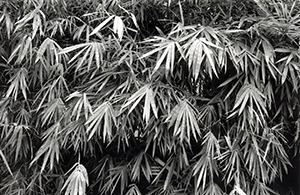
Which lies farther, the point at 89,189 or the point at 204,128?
the point at 89,189

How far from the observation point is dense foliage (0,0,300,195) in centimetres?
204

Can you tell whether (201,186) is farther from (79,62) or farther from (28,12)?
(28,12)

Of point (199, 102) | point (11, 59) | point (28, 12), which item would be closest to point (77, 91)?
point (11, 59)

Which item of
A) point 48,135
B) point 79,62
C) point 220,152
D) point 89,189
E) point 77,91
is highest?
point 79,62

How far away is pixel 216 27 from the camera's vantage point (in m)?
2.16

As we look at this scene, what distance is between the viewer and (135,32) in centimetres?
230

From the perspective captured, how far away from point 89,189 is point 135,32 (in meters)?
1.10

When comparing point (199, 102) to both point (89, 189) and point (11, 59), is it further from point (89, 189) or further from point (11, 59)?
point (11, 59)

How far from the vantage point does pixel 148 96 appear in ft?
6.48

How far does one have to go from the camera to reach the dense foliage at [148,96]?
204 centimetres

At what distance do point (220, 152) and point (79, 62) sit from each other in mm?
1016

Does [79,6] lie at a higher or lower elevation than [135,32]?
higher

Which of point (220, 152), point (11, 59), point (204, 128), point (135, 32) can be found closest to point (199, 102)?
point (204, 128)

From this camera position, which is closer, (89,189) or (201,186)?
(201,186)
